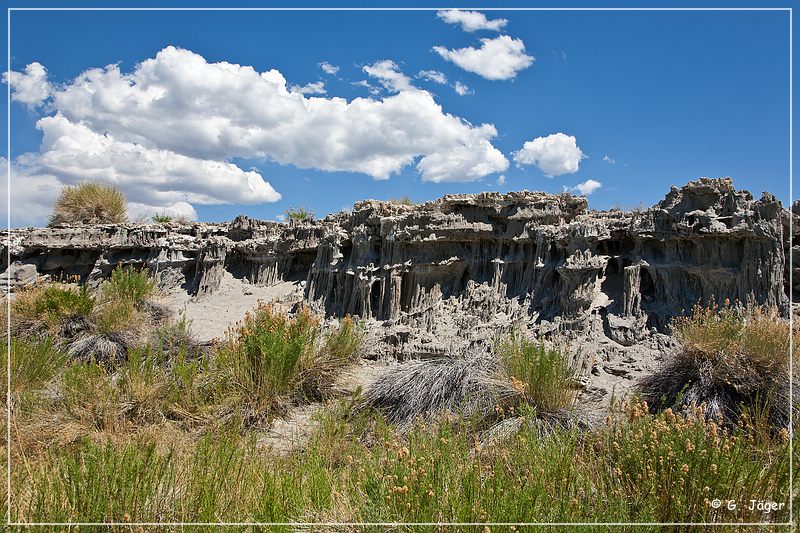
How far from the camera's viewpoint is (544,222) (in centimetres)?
905

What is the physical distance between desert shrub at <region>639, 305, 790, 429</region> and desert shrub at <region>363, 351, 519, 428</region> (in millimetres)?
1710

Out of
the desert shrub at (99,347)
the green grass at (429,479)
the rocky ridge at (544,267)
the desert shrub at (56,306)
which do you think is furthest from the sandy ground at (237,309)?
the green grass at (429,479)

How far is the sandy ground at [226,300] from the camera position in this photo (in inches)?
448

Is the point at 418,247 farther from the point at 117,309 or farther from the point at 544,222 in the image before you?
the point at 117,309

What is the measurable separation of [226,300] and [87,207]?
35.2ft

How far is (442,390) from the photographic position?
5.84m

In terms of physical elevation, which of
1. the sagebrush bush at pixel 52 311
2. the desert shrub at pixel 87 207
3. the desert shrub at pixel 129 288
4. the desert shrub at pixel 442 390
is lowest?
the desert shrub at pixel 442 390

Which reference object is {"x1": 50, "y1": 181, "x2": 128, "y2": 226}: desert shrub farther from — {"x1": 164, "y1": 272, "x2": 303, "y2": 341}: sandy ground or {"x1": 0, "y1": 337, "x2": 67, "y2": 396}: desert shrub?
{"x1": 0, "y1": 337, "x2": 67, "y2": 396}: desert shrub

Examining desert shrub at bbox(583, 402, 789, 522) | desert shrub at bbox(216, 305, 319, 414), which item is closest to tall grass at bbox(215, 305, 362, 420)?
desert shrub at bbox(216, 305, 319, 414)

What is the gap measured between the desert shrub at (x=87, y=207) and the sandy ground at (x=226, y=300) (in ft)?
27.2

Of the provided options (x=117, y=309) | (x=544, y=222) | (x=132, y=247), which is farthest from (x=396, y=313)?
(x=132, y=247)

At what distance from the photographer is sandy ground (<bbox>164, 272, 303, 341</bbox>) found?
11.4 metres

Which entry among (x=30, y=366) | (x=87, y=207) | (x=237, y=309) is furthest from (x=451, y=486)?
(x=87, y=207)

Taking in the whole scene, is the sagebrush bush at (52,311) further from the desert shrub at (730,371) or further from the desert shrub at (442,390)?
the desert shrub at (730,371)
